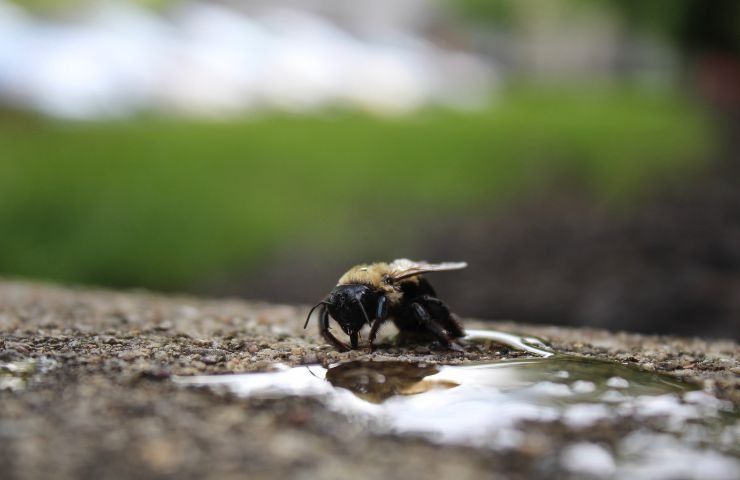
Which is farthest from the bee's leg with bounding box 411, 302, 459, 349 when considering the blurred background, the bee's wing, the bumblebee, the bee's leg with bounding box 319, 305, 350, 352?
the blurred background

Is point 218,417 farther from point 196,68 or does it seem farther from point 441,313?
point 196,68

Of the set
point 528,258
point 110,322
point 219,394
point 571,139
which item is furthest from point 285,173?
point 219,394

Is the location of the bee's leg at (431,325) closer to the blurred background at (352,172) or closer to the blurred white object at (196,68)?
the blurred background at (352,172)

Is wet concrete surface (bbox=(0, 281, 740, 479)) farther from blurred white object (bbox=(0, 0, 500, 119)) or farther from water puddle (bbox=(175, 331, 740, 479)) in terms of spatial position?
blurred white object (bbox=(0, 0, 500, 119))

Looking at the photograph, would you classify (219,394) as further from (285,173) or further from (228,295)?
(285,173)

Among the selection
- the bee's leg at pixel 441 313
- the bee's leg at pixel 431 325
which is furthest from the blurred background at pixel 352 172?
the bee's leg at pixel 431 325

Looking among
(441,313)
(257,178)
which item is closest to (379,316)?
(441,313)

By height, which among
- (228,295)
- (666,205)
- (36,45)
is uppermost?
(36,45)

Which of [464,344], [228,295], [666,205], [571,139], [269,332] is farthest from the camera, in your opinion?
[571,139]

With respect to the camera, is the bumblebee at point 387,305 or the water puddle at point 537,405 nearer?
the water puddle at point 537,405
